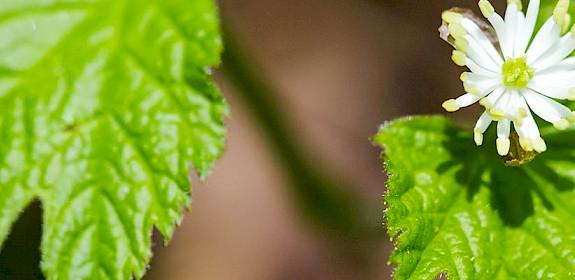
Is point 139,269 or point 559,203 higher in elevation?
point 559,203

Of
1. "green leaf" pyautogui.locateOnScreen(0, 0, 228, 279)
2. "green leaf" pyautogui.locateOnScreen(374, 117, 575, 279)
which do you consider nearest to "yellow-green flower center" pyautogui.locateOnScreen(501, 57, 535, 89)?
"green leaf" pyautogui.locateOnScreen(374, 117, 575, 279)

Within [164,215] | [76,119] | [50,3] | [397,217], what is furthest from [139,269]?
[50,3]

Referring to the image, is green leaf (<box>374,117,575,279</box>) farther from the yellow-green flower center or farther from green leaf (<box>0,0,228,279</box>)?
green leaf (<box>0,0,228,279</box>)

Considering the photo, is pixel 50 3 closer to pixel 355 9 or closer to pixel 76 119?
pixel 76 119

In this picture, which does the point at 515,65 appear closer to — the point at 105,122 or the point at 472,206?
the point at 472,206

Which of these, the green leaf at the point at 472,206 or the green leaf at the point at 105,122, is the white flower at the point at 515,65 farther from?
the green leaf at the point at 105,122
